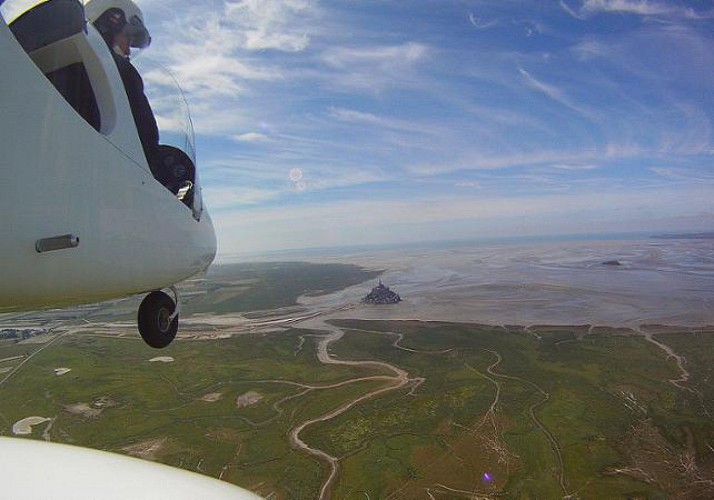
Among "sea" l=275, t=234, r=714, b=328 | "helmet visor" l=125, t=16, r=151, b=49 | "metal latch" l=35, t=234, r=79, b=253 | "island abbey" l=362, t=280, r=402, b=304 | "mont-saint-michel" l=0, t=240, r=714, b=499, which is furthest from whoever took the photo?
"island abbey" l=362, t=280, r=402, b=304

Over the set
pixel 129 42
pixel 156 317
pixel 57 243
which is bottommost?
pixel 156 317

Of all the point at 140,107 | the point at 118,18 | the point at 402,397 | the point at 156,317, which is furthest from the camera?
the point at 402,397

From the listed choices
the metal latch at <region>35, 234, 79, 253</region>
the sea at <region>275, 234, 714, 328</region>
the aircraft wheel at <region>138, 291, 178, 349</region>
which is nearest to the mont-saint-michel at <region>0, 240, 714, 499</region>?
the sea at <region>275, 234, 714, 328</region>

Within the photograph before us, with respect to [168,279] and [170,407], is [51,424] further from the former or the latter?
[168,279]

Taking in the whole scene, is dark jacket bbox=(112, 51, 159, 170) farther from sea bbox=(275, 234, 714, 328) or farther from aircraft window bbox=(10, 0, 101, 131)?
sea bbox=(275, 234, 714, 328)

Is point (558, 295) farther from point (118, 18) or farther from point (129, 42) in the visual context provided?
point (118, 18)

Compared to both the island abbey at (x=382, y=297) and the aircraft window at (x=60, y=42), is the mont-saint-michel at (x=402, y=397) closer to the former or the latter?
the island abbey at (x=382, y=297)

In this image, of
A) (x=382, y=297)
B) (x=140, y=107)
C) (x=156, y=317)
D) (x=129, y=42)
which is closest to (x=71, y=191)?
(x=140, y=107)
